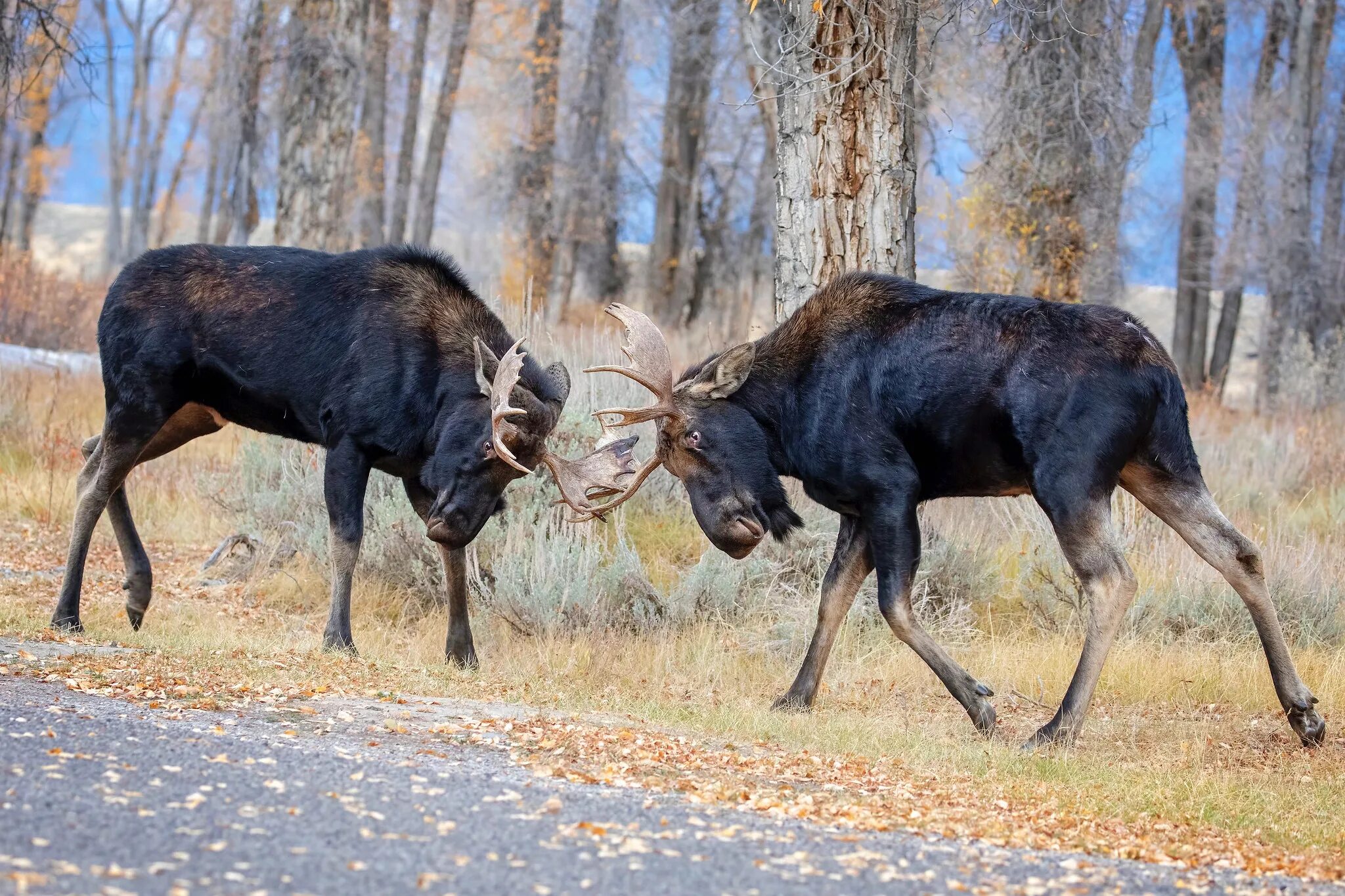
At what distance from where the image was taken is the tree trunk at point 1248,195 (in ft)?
91.7

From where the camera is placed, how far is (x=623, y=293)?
34969 mm

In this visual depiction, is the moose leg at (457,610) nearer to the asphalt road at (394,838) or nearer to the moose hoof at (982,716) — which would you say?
the moose hoof at (982,716)

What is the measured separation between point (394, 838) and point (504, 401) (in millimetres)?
3572

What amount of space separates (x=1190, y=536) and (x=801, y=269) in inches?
124

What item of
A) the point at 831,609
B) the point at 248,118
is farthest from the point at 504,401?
the point at 248,118

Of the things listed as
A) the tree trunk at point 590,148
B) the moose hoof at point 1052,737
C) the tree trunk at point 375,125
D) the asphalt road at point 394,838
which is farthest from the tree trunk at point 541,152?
the asphalt road at point 394,838

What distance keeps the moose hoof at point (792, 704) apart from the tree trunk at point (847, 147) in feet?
9.09

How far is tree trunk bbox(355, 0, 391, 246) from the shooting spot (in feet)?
95.0

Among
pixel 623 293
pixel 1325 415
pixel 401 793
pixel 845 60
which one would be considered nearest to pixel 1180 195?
pixel 623 293

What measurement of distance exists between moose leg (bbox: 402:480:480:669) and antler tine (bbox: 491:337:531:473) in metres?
0.83

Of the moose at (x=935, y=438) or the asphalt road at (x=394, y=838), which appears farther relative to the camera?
the moose at (x=935, y=438)

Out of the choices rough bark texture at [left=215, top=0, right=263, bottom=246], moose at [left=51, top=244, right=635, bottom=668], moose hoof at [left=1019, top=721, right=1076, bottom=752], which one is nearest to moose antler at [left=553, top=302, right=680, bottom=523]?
moose at [left=51, top=244, right=635, bottom=668]

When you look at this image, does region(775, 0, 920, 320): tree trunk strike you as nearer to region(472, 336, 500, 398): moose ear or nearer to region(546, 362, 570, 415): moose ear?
region(546, 362, 570, 415): moose ear

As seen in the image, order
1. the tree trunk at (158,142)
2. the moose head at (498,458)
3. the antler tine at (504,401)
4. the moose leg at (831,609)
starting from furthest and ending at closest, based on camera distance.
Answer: the tree trunk at (158,142) < the moose head at (498,458) < the moose leg at (831,609) < the antler tine at (504,401)
